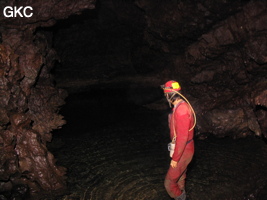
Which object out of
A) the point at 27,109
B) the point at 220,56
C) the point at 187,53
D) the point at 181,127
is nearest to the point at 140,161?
the point at 181,127

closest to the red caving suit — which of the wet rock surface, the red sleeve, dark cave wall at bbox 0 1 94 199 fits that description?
the red sleeve

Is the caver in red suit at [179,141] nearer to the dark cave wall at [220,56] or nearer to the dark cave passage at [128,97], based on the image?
the dark cave passage at [128,97]

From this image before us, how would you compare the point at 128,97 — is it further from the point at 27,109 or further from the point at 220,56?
the point at 27,109

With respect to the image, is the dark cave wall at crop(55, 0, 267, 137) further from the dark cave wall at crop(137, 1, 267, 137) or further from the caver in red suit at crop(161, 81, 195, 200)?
the caver in red suit at crop(161, 81, 195, 200)

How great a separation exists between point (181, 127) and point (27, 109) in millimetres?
5454

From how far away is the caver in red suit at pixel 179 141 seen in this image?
5.29 meters

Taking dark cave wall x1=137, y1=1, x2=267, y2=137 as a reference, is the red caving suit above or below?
below

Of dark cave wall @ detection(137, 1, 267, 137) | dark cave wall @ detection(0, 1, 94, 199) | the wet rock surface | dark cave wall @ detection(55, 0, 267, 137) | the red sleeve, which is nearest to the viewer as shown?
the red sleeve

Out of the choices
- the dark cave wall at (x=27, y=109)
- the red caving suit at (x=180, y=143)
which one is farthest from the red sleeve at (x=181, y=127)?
the dark cave wall at (x=27, y=109)

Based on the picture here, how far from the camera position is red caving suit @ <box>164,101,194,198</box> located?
5.29 m

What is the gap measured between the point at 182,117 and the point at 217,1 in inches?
231

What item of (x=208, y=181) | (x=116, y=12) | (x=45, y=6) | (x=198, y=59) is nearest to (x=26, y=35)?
(x=45, y=6)

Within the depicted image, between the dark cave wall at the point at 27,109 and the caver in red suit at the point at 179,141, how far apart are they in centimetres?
279

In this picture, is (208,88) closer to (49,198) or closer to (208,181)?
(208,181)
